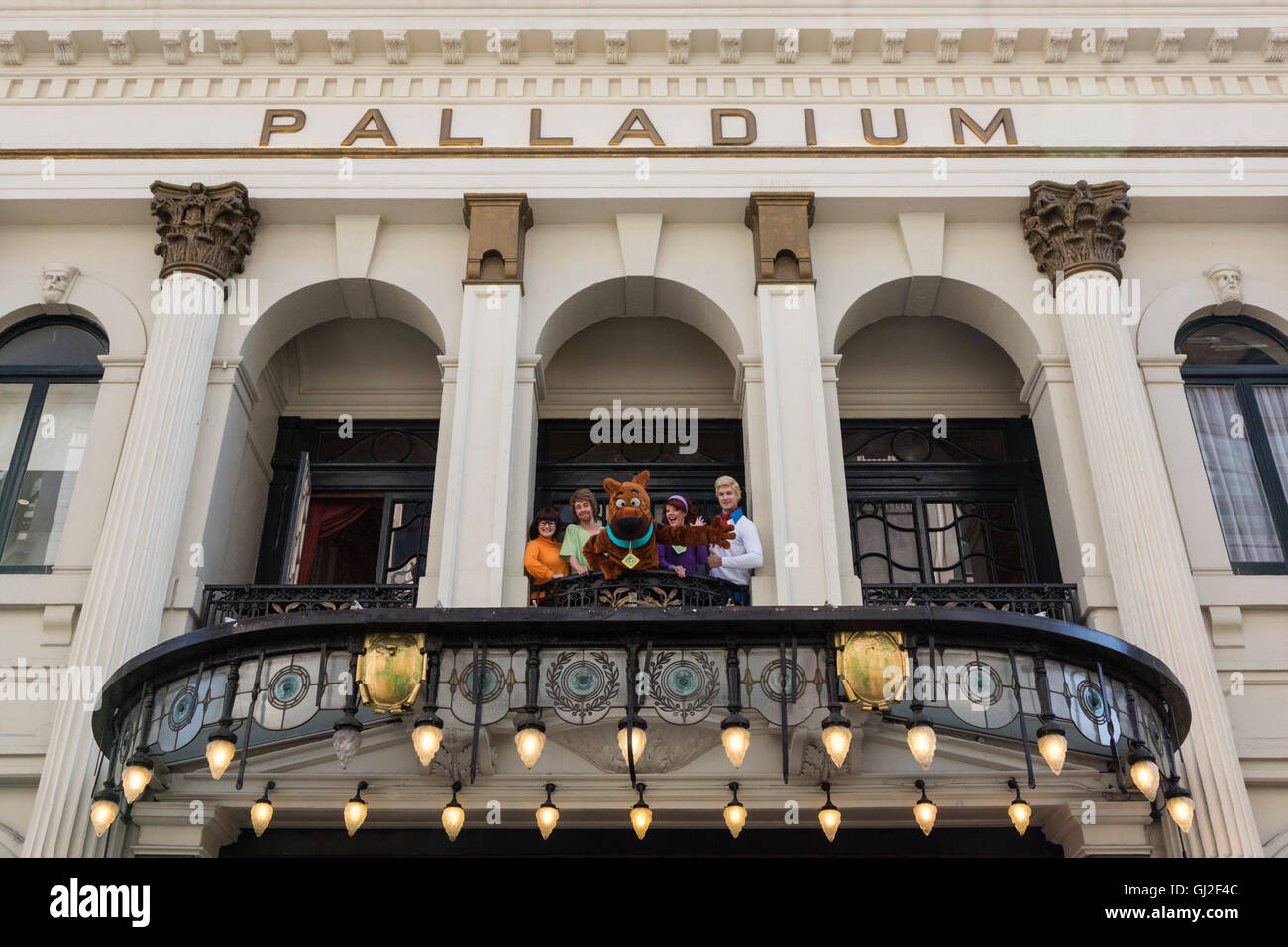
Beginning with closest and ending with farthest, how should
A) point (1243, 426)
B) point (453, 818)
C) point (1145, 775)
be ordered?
point (1145, 775) → point (453, 818) → point (1243, 426)

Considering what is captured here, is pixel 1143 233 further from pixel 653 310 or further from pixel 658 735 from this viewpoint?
pixel 658 735

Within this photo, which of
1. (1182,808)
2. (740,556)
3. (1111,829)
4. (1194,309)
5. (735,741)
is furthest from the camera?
(1194,309)

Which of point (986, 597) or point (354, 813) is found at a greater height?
point (986, 597)

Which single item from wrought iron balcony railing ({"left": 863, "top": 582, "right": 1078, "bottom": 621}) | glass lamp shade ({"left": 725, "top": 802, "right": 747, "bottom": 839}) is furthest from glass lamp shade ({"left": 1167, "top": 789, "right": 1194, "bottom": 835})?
glass lamp shade ({"left": 725, "top": 802, "right": 747, "bottom": 839})

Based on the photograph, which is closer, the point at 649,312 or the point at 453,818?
the point at 453,818

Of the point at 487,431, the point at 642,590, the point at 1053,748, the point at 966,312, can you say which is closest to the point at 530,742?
the point at 642,590

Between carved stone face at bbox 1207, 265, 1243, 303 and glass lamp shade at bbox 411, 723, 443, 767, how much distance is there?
402 inches

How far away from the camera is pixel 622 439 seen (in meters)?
15.4

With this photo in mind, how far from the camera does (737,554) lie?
1150 cm

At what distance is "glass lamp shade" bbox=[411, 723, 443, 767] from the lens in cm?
919

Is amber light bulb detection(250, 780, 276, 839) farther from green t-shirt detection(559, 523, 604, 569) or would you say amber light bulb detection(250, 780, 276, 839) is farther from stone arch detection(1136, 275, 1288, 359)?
stone arch detection(1136, 275, 1288, 359)

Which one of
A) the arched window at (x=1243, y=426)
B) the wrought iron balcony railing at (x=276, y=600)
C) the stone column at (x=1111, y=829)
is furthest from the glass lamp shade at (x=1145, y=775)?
the wrought iron balcony railing at (x=276, y=600)

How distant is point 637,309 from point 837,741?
22.2 feet

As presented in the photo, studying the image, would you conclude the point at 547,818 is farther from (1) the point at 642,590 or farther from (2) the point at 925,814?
(2) the point at 925,814
